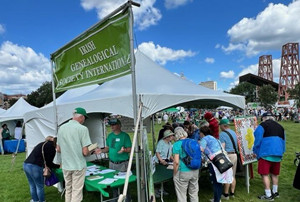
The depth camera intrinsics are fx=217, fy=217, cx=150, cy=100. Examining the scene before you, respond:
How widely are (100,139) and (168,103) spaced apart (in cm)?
490

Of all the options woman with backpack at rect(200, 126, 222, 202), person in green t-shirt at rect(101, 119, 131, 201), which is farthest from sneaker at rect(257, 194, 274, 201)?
person in green t-shirt at rect(101, 119, 131, 201)

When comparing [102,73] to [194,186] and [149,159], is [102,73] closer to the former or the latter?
[149,159]

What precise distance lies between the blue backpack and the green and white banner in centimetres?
144

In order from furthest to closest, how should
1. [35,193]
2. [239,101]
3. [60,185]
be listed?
[60,185], [239,101], [35,193]

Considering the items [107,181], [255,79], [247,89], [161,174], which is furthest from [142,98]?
[247,89]

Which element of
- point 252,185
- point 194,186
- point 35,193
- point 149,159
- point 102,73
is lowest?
point 252,185

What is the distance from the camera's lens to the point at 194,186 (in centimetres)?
354

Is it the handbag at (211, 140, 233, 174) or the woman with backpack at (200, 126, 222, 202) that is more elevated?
the woman with backpack at (200, 126, 222, 202)

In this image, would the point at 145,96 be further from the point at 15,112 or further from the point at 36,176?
the point at 15,112

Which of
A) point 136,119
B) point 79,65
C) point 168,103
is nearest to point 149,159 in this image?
point 136,119

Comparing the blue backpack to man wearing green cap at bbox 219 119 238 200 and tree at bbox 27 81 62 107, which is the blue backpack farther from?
tree at bbox 27 81 62 107

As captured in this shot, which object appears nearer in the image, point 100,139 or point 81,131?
point 81,131

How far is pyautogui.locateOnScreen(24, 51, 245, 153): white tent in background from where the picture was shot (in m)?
3.66

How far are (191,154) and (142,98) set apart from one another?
116cm
